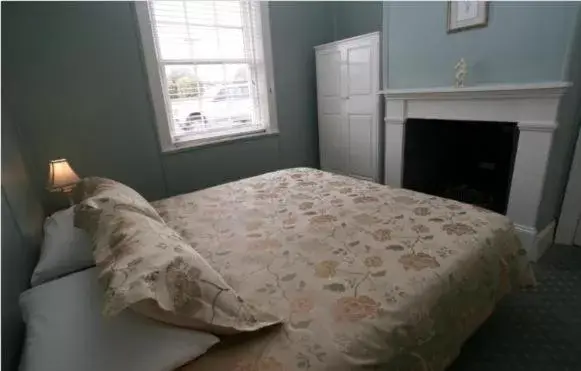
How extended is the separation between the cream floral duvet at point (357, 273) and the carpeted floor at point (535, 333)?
→ 36 cm

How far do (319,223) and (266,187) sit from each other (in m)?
0.75

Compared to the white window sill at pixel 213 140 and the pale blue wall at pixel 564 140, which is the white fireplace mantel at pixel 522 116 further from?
the white window sill at pixel 213 140

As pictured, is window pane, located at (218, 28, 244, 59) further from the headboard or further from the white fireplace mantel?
the headboard

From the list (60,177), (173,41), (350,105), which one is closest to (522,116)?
(350,105)

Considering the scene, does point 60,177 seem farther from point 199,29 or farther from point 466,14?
point 466,14

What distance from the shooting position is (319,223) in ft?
5.06

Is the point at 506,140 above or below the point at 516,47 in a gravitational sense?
below

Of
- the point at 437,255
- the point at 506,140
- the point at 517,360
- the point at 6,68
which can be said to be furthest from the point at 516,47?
the point at 6,68

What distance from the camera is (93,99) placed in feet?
7.99

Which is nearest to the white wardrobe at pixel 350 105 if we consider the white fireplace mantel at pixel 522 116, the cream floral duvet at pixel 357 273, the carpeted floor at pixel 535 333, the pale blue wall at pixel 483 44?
the pale blue wall at pixel 483 44

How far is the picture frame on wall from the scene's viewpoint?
2.11 m

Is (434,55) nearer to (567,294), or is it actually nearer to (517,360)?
(567,294)

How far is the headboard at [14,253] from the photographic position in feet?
3.13

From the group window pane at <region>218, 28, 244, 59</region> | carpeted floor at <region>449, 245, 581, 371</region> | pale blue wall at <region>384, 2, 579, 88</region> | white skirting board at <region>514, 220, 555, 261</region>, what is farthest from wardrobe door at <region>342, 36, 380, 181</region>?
carpeted floor at <region>449, 245, 581, 371</region>
